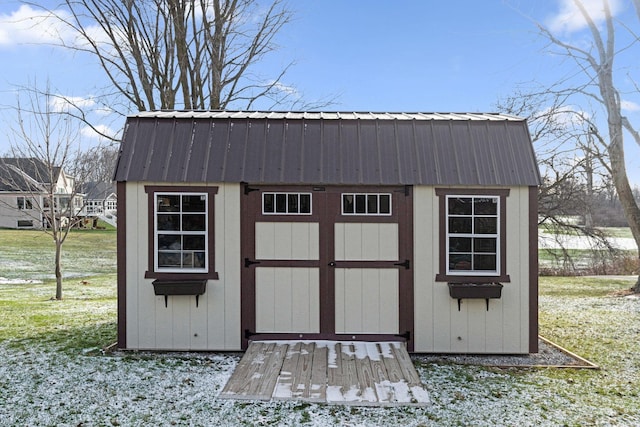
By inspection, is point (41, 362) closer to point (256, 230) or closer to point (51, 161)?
point (256, 230)

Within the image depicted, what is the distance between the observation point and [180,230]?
197 inches

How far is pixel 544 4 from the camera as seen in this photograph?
10398 mm

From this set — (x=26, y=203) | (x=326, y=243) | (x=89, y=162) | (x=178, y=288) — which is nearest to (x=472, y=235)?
(x=326, y=243)

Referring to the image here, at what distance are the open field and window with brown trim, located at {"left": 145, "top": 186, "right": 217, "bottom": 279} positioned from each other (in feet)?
3.32

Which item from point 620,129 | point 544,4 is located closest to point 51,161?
point 544,4

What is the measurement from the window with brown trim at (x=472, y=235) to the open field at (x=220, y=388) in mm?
1076

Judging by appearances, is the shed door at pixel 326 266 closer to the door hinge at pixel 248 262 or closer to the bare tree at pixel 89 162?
the door hinge at pixel 248 262

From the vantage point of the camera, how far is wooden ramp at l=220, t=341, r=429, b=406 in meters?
3.70

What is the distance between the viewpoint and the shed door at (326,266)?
16.5 ft

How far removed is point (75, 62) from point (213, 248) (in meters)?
9.12

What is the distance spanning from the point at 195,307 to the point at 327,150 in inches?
97.9

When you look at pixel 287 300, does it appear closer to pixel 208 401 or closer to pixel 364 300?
pixel 364 300

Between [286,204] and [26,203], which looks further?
[26,203]

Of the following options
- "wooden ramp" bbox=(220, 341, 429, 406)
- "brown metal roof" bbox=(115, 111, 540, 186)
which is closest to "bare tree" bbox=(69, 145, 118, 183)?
"brown metal roof" bbox=(115, 111, 540, 186)
